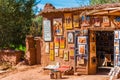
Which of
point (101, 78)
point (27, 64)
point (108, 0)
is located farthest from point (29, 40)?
point (108, 0)

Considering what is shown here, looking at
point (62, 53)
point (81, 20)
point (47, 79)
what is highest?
point (81, 20)

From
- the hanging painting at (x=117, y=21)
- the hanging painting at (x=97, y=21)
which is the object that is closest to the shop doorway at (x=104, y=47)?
the hanging painting at (x=97, y=21)

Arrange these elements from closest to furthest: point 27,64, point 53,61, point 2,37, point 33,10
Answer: point 53,61, point 27,64, point 2,37, point 33,10

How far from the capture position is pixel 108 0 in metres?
35.2

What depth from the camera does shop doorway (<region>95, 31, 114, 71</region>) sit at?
19.7 m

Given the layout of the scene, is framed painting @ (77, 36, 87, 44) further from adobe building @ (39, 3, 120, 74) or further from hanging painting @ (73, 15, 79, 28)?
hanging painting @ (73, 15, 79, 28)

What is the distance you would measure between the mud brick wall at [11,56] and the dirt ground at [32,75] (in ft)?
5.08

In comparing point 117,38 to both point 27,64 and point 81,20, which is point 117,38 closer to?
point 81,20

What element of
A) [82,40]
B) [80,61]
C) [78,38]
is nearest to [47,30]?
[78,38]

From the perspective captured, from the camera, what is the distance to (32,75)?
62.3ft

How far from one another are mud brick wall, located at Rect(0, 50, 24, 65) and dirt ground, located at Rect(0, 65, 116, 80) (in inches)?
60.9

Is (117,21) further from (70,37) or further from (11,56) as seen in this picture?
(11,56)

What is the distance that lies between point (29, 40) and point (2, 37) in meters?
6.79

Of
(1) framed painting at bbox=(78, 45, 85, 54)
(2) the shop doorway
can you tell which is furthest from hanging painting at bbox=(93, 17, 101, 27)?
(2) the shop doorway
